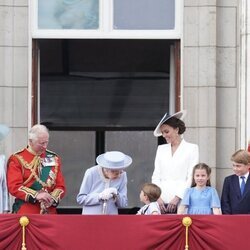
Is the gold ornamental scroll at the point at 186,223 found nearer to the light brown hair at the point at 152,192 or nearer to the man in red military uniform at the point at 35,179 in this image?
the light brown hair at the point at 152,192

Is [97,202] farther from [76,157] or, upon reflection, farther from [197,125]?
[76,157]

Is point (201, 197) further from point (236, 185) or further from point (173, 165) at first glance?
point (173, 165)

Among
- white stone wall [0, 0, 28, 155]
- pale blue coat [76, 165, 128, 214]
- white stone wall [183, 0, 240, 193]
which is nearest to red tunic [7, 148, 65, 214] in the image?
pale blue coat [76, 165, 128, 214]

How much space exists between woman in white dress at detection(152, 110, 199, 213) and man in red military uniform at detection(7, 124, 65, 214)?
1152 millimetres

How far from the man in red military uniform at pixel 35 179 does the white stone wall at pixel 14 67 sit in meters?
2.37

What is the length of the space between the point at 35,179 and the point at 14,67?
2931mm

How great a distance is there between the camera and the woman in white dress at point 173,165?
12656mm

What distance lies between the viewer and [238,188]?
12.4 meters

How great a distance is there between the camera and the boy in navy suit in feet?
40.4

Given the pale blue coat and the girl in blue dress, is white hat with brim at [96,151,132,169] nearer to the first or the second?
the pale blue coat

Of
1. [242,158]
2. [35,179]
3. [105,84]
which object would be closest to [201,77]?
[105,84]

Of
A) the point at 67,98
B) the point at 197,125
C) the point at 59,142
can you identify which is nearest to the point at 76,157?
the point at 59,142

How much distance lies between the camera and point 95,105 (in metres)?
16.8

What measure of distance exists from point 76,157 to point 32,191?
559cm
